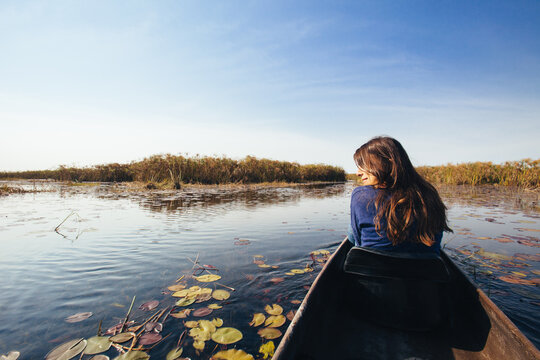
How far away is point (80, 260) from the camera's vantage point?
3805 millimetres

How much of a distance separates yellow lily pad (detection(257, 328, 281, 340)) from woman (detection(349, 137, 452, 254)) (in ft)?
3.42

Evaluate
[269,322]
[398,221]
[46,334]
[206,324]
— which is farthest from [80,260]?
[398,221]

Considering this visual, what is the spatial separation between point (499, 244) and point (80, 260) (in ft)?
24.5

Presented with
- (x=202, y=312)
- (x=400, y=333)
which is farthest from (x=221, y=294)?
(x=400, y=333)

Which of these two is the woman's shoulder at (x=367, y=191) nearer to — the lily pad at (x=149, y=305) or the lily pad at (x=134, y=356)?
the lily pad at (x=134, y=356)

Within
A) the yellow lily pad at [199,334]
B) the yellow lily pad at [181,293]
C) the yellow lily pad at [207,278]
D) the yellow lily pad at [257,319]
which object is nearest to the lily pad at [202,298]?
the yellow lily pad at [181,293]

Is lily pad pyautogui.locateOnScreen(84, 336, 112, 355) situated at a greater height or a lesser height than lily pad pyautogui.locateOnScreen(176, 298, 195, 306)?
greater

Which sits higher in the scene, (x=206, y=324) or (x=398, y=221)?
(x=398, y=221)

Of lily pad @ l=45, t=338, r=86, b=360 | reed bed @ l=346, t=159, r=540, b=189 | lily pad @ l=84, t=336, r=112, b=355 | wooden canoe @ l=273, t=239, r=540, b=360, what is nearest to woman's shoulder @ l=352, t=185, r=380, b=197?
wooden canoe @ l=273, t=239, r=540, b=360

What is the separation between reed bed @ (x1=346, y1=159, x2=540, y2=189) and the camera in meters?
18.3

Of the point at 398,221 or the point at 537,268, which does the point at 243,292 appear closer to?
the point at 398,221

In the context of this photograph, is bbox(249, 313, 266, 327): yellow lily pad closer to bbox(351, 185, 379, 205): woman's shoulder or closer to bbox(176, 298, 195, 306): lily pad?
bbox(176, 298, 195, 306): lily pad

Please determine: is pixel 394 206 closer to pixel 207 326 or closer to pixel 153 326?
pixel 207 326

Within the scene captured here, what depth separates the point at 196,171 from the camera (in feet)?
73.5
